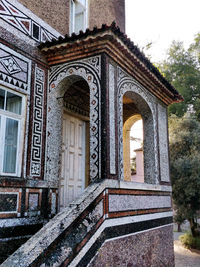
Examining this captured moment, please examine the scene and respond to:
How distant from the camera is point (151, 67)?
6.99 metres

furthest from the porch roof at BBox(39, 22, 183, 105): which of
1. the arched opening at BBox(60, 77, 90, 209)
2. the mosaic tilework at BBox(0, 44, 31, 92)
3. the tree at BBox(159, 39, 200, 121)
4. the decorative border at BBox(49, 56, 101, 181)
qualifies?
the tree at BBox(159, 39, 200, 121)

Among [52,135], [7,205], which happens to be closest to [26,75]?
[52,135]

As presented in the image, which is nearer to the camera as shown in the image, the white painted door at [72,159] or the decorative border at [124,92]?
the decorative border at [124,92]

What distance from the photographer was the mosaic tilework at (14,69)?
5116 millimetres

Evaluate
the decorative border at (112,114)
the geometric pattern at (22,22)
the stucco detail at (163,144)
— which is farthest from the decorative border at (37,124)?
the stucco detail at (163,144)

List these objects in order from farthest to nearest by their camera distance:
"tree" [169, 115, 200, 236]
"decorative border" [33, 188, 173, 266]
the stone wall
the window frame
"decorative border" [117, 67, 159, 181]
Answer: "tree" [169, 115, 200, 236], "decorative border" [117, 67, 159, 181], the window frame, "decorative border" [33, 188, 173, 266], the stone wall

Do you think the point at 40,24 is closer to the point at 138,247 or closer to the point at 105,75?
the point at 105,75

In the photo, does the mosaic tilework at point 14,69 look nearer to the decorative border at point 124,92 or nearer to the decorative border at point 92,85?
the decorative border at point 92,85

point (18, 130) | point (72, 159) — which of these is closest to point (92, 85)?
point (18, 130)

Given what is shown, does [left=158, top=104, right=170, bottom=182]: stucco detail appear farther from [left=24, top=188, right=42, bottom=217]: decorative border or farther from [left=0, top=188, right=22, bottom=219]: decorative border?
[left=0, top=188, right=22, bottom=219]: decorative border

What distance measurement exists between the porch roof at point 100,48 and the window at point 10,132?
1.24m

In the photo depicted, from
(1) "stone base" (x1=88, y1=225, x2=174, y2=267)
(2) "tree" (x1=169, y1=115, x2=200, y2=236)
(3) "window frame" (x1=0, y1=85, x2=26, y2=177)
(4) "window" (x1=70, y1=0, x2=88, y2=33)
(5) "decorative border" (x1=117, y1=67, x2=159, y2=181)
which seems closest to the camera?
(1) "stone base" (x1=88, y1=225, x2=174, y2=267)

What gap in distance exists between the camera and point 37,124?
5695 mm

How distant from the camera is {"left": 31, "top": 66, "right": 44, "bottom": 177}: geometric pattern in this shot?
18.1ft
